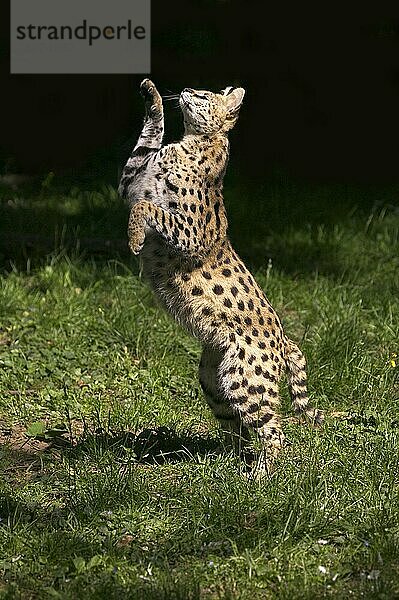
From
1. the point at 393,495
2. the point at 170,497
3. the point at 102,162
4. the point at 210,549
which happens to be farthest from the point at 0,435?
the point at 102,162

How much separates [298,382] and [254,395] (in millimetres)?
458

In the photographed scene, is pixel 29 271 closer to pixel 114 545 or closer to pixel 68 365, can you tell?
pixel 68 365

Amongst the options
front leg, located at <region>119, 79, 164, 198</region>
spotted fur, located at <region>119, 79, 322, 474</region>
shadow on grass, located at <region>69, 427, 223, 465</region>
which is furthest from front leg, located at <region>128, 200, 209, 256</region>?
shadow on grass, located at <region>69, 427, 223, 465</region>

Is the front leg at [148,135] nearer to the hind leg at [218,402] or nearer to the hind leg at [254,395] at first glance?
the hind leg at [218,402]

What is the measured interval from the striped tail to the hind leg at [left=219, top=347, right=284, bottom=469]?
32 centimetres

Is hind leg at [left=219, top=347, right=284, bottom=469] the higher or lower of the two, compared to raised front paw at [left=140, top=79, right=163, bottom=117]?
lower

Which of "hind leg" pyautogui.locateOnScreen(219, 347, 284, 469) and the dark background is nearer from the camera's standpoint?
"hind leg" pyautogui.locateOnScreen(219, 347, 284, 469)

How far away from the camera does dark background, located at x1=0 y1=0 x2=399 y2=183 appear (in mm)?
12875

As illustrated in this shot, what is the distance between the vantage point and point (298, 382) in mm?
6367

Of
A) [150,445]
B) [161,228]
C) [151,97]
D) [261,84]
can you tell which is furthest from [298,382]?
[261,84]

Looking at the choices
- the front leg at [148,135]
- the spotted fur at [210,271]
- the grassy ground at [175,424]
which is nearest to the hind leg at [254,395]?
the spotted fur at [210,271]
